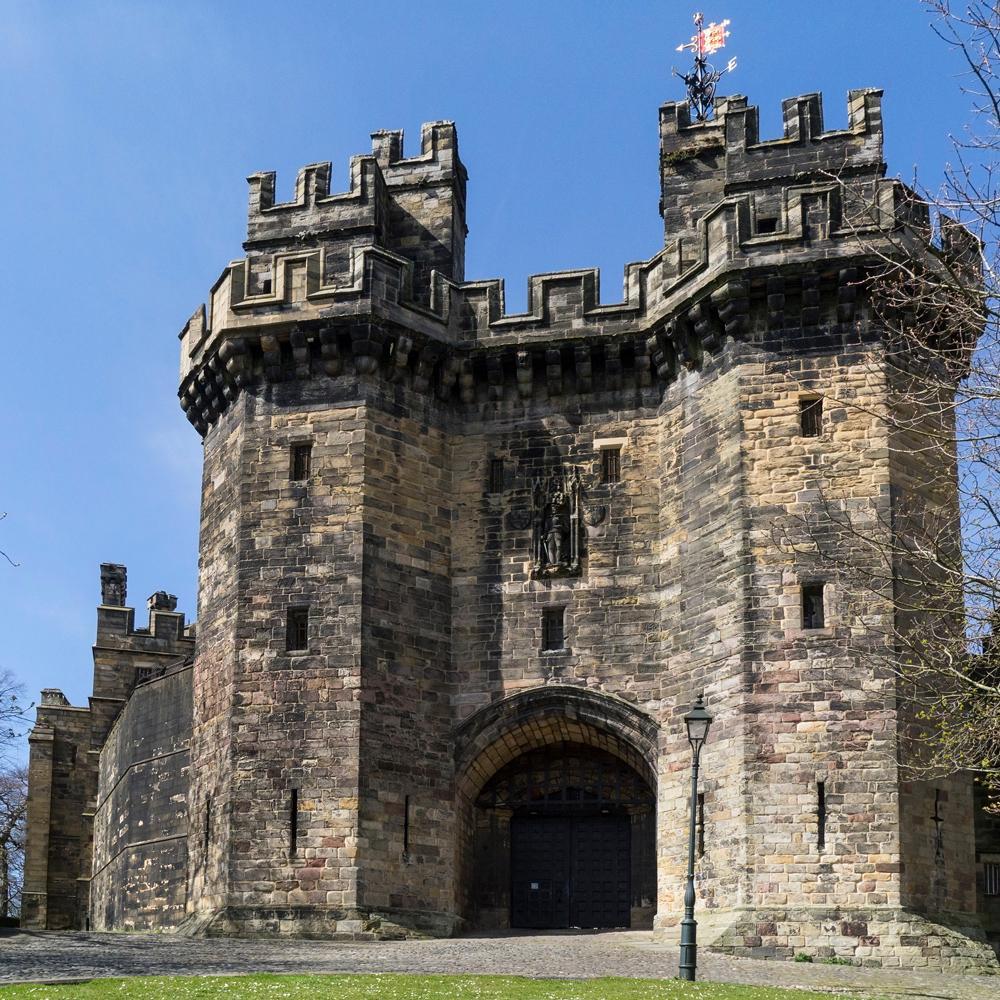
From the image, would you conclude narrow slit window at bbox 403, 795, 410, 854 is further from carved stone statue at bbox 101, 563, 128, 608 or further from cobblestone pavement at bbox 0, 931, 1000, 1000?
carved stone statue at bbox 101, 563, 128, 608

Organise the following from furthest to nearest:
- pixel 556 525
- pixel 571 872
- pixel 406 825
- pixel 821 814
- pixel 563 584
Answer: pixel 571 872, pixel 556 525, pixel 563 584, pixel 406 825, pixel 821 814

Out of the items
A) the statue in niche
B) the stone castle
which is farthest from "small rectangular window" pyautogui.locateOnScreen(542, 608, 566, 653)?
the statue in niche

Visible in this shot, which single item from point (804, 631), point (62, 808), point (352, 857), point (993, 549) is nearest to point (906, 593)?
point (804, 631)

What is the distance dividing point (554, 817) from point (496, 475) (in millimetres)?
5511

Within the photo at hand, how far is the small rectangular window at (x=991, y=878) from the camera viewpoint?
2414 cm

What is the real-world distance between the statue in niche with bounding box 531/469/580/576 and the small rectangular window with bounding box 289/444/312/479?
3554 millimetres

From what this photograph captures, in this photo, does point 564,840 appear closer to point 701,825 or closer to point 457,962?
point 701,825

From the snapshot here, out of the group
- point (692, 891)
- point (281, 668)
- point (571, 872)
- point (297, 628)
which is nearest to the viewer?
point (692, 891)

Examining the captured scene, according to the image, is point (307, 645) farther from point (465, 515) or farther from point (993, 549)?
point (993, 549)

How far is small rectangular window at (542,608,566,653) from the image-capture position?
25.5m

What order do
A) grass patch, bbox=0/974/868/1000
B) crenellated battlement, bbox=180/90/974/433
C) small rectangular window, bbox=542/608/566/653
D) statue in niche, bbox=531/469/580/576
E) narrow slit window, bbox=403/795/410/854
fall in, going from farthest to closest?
1. statue in niche, bbox=531/469/580/576
2. small rectangular window, bbox=542/608/566/653
3. narrow slit window, bbox=403/795/410/854
4. crenellated battlement, bbox=180/90/974/433
5. grass patch, bbox=0/974/868/1000

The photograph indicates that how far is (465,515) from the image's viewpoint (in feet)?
86.8

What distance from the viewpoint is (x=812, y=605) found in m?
23.1

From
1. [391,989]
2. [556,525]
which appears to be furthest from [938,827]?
[391,989]
